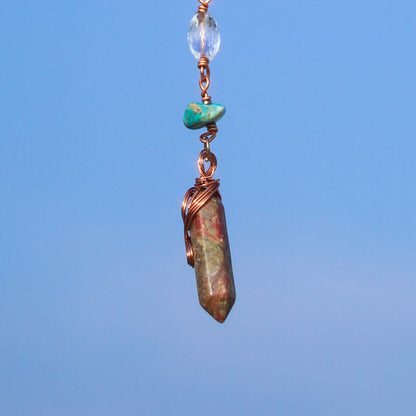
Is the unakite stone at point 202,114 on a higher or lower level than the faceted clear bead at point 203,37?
lower

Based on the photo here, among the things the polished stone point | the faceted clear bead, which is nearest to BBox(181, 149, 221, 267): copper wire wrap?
the polished stone point

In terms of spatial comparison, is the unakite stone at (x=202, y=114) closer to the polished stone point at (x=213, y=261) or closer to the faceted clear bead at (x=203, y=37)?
the faceted clear bead at (x=203, y=37)

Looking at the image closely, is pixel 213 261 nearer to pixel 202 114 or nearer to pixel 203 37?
pixel 202 114

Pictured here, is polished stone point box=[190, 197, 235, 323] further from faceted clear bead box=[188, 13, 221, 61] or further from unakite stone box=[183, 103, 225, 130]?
faceted clear bead box=[188, 13, 221, 61]

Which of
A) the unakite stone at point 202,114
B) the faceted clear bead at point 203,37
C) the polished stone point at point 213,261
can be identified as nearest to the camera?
the polished stone point at point 213,261

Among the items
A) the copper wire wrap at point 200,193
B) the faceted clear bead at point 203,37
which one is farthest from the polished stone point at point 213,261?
the faceted clear bead at point 203,37

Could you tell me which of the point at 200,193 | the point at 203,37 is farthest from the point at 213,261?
the point at 203,37

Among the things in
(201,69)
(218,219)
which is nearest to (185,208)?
(218,219)
